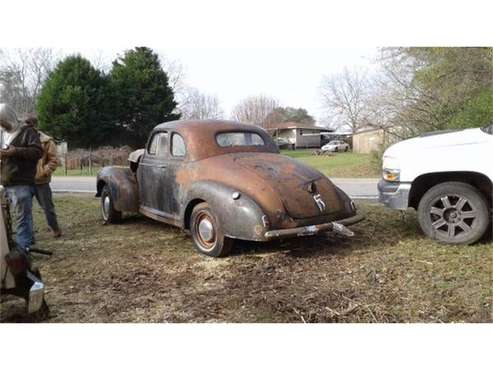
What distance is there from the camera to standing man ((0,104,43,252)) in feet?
13.8

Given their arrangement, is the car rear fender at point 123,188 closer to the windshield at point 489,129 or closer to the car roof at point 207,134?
the car roof at point 207,134

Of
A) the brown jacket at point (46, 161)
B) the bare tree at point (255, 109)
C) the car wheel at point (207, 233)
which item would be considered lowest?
the car wheel at point (207, 233)

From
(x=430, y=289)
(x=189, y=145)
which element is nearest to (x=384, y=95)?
(x=189, y=145)

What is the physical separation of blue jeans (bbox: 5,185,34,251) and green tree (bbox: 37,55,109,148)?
163cm

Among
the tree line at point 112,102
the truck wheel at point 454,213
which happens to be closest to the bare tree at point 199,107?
the tree line at point 112,102

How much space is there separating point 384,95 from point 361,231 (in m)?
2.13

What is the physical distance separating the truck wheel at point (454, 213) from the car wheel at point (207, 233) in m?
2.25

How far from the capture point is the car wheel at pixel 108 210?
6.28 meters

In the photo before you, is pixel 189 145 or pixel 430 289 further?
pixel 189 145

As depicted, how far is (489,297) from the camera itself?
330 centimetres

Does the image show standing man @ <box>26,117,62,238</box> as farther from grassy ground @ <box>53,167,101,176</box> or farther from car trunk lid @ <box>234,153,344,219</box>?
car trunk lid @ <box>234,153,344,219</box>

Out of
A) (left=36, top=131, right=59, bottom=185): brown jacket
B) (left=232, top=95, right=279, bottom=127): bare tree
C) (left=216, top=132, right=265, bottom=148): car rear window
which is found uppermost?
(left=232, top=95, right=279, bottom=127): bare tree

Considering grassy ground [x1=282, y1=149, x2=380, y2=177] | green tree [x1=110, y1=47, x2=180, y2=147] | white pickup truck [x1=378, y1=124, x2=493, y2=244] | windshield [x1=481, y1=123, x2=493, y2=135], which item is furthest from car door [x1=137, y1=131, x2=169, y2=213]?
windshield [x1=481, y1=123, x2=493, y2=135]
